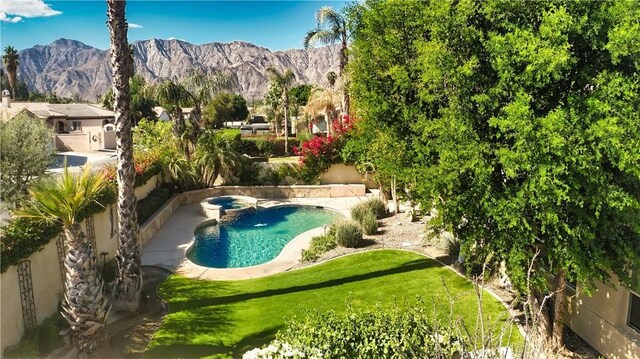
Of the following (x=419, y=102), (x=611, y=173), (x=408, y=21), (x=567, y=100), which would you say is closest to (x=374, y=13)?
(x=408, y=21)

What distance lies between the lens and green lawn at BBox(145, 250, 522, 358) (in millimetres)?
11141

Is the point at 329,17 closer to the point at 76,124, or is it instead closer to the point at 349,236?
the point at 349,236

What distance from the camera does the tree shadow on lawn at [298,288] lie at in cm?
1332

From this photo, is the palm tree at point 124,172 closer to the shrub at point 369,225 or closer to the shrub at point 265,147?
the shrub at point 369,225

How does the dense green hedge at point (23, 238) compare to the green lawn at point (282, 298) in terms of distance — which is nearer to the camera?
the dense green hedge at point (23, 238)

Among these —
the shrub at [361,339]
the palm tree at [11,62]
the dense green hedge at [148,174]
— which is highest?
the palm tree at [11,62]

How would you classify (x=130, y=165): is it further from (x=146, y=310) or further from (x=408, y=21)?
(x=408, y=21)

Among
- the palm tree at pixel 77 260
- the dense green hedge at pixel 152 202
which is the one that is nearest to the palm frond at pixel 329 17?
the dense green hedge at pixel 152 202

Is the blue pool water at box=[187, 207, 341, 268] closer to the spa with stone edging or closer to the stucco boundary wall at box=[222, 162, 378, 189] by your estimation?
the spa with stone edging

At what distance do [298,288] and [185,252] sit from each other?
22.2 feet

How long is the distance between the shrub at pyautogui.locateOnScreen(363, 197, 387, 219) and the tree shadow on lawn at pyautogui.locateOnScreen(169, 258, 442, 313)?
6984 millimetres

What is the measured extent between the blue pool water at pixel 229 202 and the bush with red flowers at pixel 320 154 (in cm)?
536

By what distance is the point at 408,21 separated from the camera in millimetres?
13492

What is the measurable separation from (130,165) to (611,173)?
39.6 ft
